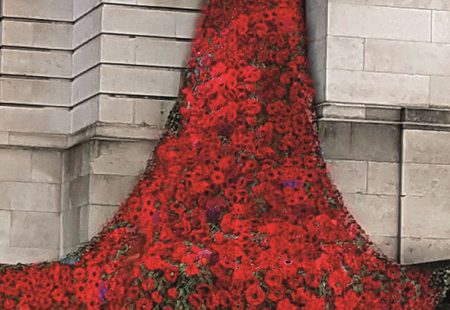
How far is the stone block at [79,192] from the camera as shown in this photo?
3055 cm

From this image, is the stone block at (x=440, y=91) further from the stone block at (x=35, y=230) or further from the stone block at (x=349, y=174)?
the stone block at (x=35, y=230)

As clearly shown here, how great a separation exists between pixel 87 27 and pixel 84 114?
4.61 feet

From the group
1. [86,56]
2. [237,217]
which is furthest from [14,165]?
[237,217]

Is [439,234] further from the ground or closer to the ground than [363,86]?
closer to the ground

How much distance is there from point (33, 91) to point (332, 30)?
18.9 feet

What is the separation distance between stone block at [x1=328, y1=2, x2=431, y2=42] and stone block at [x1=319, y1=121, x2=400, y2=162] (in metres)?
1.39

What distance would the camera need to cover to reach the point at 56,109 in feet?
105

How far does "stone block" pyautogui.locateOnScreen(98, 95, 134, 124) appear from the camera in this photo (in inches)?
1201

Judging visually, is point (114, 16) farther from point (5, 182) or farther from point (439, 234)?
point (439, 234)

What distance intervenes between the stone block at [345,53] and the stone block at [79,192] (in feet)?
14.1

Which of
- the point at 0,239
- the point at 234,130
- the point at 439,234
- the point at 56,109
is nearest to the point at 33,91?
the point at 56,109

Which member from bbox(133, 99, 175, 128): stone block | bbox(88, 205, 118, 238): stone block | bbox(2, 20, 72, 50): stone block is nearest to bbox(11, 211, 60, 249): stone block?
bbox(88, 205, 118, 238): stone block

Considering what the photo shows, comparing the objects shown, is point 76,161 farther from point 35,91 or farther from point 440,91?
point 440,91

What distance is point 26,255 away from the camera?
31.7 meters
